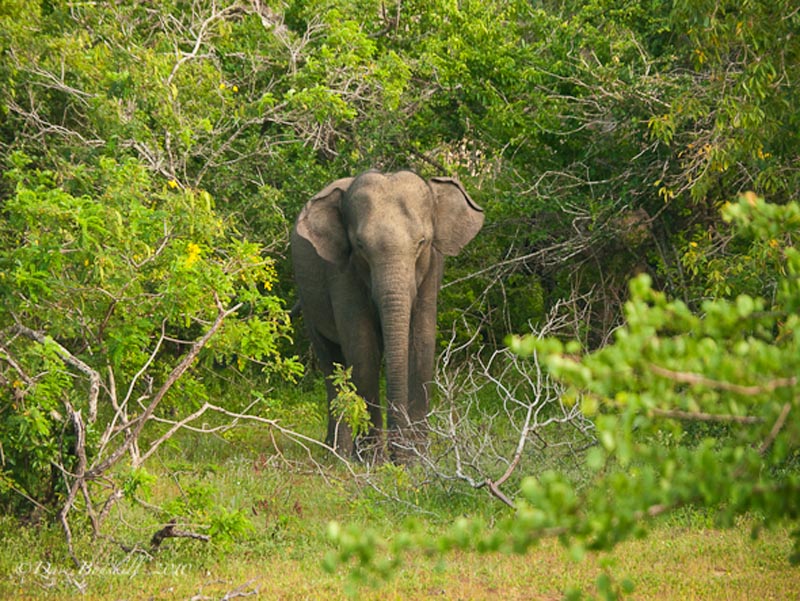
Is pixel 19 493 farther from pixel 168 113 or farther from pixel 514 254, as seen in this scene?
pixel 514 254

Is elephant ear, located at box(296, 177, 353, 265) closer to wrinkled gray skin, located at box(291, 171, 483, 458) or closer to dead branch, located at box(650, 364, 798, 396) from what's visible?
wrinkled gray skin, located at box(291, 171, 483, 458)

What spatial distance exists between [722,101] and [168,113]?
207 inches

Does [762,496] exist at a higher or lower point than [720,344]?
lower

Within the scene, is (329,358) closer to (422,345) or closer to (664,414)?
(422,345)

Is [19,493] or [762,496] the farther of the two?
[19,493]

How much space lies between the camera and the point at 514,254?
15586 mm

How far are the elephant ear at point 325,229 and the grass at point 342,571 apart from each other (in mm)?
3032

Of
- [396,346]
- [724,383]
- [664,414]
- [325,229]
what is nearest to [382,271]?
[396,346]

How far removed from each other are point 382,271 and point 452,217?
1337 mm

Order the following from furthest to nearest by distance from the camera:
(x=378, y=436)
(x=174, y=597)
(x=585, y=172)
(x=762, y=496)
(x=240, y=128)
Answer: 1. (x=585, y=172)
2. (x=240, y=128)
3. (x=378, y=436)
4. (x=174, y=597)
5. (x=762, y=496)

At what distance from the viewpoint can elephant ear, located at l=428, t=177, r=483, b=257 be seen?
12156 mm

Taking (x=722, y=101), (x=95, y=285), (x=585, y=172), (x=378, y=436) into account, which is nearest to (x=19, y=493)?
(x=95, y=285)

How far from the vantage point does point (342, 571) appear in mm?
7957

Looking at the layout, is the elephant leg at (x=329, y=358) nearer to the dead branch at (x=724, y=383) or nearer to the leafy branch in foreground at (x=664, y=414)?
the leafy branch in foreground at (x=664, y=414)
